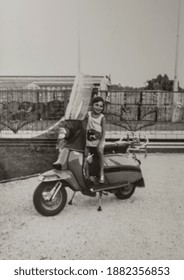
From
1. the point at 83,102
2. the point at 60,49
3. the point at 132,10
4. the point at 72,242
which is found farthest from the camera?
the point at 83,102

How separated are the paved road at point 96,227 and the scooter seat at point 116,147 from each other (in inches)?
22.0

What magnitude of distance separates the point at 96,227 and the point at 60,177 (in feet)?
1.85

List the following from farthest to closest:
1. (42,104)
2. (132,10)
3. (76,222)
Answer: (42,104), (132,10), (76,222)

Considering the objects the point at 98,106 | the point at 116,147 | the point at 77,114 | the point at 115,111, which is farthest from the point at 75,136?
the point at 115,111

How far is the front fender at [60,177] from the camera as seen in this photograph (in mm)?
2988

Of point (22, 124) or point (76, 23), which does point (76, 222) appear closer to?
point (76, 23)

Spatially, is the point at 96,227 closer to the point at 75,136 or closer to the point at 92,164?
the point at 92,164

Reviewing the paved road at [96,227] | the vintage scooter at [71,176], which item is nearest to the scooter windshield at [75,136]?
the vintage scooter at [71,176]

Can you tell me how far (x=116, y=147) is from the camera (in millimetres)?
3504

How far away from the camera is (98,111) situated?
10.4ft

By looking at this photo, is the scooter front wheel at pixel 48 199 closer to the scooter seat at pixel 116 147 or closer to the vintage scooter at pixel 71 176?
the vintage scooter at pixel 71 176

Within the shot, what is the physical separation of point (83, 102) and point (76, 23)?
350 cm

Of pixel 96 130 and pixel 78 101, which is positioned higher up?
pixel 78 101

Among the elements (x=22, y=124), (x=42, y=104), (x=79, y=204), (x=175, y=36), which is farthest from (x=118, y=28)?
(x=42, y=104)
